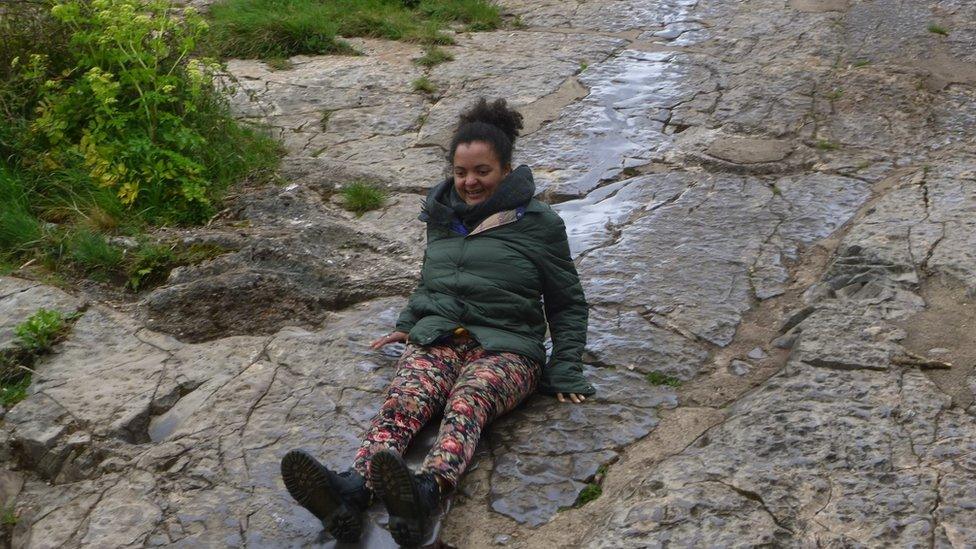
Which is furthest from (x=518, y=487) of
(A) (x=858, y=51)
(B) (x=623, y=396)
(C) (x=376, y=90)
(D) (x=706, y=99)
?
(A) (x=858, y=51)

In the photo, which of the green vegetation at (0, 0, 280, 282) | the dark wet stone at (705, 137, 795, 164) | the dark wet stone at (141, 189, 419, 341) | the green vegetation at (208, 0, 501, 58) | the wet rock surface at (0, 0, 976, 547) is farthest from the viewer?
the green vegetation at (208, 0, 501, 58)

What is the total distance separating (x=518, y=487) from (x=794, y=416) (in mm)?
864

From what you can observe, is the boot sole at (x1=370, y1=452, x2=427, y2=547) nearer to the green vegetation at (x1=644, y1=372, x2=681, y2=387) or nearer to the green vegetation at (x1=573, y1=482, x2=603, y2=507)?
the green vegetation at (x1=573, y1=482, x2=603, y2=507)

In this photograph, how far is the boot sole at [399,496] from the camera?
9.01 ft

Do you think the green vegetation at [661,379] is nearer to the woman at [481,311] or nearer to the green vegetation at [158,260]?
the woman at [481,311]

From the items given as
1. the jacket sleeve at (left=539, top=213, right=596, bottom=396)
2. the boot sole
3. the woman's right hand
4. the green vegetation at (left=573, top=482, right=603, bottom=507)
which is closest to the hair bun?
the jacket sleeve at (left=539, top=213, right=596, bottom=396)

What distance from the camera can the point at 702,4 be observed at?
8.46m

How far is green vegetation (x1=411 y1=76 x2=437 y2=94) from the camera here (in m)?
6.83

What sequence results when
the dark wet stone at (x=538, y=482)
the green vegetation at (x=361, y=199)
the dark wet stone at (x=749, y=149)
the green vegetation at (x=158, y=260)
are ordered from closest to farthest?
the dark wet stone at (x=538, y=482)
the green vegetation at (x=158, y=260)
the green vegetation at (x=361, y=199)
the dark wet stone at (x=749, y=149)

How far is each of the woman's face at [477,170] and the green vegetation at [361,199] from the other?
1.58m

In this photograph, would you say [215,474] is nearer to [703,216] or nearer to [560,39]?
[703,216]

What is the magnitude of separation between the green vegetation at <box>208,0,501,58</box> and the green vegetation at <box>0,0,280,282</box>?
2128 mm

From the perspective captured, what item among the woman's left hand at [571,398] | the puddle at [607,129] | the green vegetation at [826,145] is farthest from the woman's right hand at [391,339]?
the green vegetation at [826,145]

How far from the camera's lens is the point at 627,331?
4.00 meters
